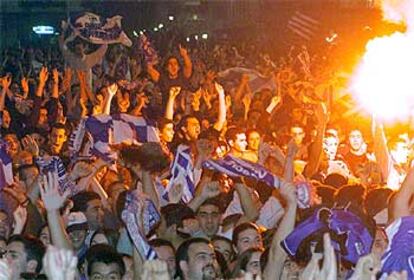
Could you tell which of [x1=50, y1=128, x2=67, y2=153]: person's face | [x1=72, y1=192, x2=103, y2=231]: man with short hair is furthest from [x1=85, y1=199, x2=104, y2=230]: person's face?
[x1=50, y1=128, x2=67, y2=153]: person's face

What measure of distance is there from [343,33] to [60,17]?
5172 millimetres

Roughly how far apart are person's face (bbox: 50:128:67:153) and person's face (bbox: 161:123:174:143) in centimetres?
84

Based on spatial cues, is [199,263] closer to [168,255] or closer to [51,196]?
[168,255]

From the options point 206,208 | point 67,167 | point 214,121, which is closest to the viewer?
point 206,208

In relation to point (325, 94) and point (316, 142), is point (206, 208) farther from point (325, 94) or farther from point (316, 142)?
point (325, 94)

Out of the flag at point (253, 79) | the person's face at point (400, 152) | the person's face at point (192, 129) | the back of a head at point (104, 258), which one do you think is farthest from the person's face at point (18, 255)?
the flag at point (253, 79)

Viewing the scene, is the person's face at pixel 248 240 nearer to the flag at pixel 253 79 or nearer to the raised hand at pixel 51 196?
the raised hand at pixel 51 196

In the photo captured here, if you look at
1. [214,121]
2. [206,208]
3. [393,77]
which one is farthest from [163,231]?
[214,121]

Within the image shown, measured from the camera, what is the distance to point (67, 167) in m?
10.1

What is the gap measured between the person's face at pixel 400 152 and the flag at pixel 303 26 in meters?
12.2

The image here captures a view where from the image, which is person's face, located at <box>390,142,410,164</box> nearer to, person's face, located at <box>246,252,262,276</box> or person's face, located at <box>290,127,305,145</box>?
person's face, located at <box>290,127,305,145</box>

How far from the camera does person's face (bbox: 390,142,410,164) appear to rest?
1077cm

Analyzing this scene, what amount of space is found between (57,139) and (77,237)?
3.53m

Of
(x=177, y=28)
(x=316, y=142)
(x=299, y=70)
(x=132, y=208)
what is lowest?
(x=177, y=28)
